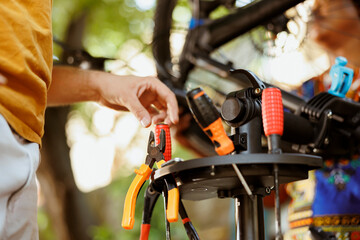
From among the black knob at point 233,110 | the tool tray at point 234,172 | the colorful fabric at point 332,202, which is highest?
the black knob at point 233,110

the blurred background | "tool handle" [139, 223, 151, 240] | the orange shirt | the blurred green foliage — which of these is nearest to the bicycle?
the blurred background

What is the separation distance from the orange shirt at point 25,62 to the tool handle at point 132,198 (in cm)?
17

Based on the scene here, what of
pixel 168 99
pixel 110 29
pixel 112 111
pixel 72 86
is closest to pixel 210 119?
pixel 168 99

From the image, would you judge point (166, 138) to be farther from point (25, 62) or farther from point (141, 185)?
point (25, 62)

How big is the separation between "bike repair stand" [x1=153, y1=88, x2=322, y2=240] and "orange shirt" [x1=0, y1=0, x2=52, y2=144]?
0.64ft

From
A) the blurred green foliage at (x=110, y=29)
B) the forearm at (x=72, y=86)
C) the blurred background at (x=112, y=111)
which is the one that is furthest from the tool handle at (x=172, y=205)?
the blurred green foliage at (x=110, y=29)

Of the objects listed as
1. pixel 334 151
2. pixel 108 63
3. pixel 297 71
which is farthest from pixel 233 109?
pixel 297 71

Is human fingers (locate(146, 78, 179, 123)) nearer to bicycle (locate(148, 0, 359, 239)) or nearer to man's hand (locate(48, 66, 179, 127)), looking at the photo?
man's hand (locate(48, 66, 179, 127))

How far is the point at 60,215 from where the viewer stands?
8.53 ft

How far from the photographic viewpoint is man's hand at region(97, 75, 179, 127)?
0.67m

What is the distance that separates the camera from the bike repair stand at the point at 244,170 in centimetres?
44

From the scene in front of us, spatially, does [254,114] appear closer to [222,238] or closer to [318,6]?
[318,6]

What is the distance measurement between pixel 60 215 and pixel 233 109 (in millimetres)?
2332

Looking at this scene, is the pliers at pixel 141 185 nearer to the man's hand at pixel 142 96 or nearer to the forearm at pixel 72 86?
the man's hand at pixel 142 96
